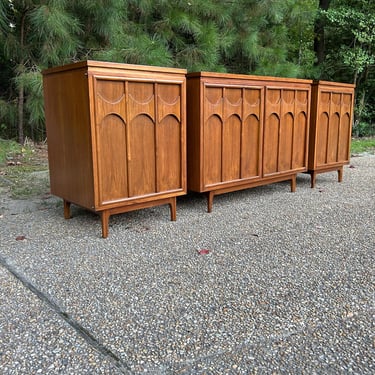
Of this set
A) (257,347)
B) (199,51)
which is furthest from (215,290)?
(199,51)

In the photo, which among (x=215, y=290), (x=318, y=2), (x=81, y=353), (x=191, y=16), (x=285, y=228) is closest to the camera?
(x=81, y=353)

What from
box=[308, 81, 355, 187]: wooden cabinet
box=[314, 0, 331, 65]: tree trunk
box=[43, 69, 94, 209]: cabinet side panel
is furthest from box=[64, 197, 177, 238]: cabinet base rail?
box=[314, 0, 331, 65]: tree trunk

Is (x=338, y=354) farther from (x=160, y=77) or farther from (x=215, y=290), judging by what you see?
(x=160, y=77)

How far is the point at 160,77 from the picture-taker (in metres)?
2.67

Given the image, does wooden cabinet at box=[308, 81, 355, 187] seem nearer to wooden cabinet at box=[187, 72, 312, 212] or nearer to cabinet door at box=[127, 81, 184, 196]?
wooden cabinet at box=[187, 72, 312, 212]

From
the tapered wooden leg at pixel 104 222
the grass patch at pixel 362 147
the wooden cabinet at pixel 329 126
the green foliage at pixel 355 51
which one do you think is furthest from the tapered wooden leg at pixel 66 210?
the green foliage at pixel 355 51

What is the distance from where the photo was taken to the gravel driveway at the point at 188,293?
136 centimetres

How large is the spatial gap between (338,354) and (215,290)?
0.61 m

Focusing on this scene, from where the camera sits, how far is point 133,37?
5.11 meters

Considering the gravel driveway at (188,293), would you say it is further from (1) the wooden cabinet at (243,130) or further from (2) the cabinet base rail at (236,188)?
(1) the wooden cabinet at (243,130)

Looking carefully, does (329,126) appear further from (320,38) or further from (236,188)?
(320,38)

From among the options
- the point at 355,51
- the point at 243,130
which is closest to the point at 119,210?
the point at 243,130

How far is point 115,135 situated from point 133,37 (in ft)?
9.89

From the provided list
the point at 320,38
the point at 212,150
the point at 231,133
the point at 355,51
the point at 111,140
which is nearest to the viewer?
the point at 111,140
